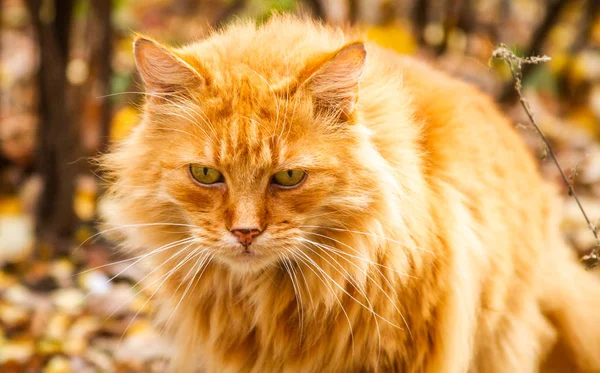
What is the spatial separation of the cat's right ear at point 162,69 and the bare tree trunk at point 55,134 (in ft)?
5.42

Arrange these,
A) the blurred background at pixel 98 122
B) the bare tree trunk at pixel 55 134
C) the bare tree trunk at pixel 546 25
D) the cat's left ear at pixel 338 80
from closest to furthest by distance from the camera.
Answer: the cat's left ear at pixel 338 80 < the blurred background at pixel 98 122 < the bare tree trunk at pixel 55 134 < the bare tree trunk at pixel 546 25

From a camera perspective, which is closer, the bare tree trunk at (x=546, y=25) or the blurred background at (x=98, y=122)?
the blurred background at (x=98, y=122)

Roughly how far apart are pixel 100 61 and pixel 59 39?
0.23 m

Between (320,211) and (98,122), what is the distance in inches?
99.3

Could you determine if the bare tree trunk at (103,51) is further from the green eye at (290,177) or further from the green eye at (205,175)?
the green eye at (290,177)

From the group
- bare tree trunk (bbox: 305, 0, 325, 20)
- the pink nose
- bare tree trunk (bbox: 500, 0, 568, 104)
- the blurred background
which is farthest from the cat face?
bare tree trunk (bbox: 500, 0, 568, 104)

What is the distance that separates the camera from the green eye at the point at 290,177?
2025 millimetres

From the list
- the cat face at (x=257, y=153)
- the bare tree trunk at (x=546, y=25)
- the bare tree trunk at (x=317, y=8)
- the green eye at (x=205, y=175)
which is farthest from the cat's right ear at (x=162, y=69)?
the bare tree trunk at (x=546, y=25)

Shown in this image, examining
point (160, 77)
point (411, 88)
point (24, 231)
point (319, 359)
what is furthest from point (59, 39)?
point (319, 359)

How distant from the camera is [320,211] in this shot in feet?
6.82

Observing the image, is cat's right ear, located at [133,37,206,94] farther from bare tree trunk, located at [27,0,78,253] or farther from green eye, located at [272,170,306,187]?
bare tree trunk, located at [27,0,78,253]

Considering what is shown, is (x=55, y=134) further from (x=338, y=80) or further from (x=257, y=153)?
(x=338, y=80)

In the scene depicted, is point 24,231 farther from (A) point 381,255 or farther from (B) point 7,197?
(A) point 381,255

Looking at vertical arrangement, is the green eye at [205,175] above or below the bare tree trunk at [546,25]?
below
